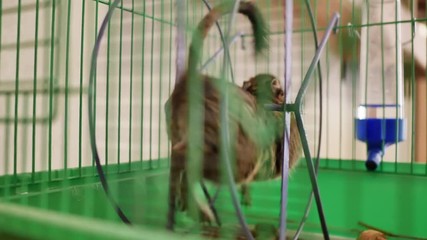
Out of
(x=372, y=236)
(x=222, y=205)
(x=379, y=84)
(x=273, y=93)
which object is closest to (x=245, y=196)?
(x=222, y=205)

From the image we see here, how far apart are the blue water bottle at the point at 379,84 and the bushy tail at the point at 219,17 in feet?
1.87

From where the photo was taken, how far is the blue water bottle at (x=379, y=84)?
1.11 metres

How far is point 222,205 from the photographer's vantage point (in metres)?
0.64

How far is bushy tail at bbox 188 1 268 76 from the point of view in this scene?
472 mm

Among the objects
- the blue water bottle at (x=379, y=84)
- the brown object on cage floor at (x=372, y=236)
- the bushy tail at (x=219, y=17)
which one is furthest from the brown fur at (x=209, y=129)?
the blue water bottle at (x=379, y=84)

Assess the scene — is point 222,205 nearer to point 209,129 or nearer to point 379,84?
point 209,129

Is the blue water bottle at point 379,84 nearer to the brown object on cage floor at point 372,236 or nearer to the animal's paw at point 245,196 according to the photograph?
the brown object on cage floor at point 372,236

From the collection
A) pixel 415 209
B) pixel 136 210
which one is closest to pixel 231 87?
pixel 136 210

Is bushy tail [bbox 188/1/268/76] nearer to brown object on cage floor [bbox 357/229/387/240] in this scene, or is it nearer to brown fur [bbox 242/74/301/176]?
brown fur [bbox 242/74/301/176]

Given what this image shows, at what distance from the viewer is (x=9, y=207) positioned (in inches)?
13.3

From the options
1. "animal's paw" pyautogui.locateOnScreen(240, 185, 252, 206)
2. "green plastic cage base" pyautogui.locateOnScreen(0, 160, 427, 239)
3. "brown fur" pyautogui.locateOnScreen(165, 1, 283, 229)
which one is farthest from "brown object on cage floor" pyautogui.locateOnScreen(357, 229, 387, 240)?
"brown fur" pyautogui.locateOnScreen(165, 1, 283, 229)

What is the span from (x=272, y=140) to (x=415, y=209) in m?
0.54

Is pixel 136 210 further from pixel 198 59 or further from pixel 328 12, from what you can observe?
pixel 328 12

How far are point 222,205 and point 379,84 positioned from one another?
72 cm
